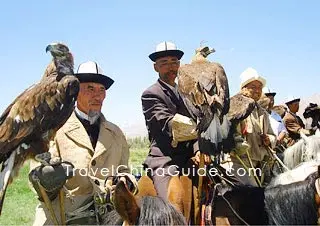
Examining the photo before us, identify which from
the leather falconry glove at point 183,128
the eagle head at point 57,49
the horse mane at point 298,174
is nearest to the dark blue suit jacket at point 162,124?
the leather falconry glove at point 183,128

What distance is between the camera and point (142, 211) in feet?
9.34

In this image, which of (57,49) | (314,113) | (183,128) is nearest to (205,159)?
(183,128)

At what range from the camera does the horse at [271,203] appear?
12.8ft

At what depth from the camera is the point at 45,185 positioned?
13.1 ft

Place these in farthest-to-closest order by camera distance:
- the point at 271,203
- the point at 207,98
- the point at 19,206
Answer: the point at 19,206 < the point at 271,203 < the point at 207,98

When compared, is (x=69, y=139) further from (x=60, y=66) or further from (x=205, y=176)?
(x=205, y=176)

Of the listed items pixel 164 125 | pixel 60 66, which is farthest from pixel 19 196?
pixel 164 125

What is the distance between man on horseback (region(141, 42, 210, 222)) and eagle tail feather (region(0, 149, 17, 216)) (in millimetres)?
1355

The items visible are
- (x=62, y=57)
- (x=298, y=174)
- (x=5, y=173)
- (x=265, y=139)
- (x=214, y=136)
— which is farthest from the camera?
(x=265, y=139)

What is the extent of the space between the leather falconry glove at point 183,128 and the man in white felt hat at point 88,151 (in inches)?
29.9

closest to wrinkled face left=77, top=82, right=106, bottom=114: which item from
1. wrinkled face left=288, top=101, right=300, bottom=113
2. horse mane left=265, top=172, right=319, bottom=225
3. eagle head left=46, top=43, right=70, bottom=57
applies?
eagle head left=46, top=43, right=70, bottom=57

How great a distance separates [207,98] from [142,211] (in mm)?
1380

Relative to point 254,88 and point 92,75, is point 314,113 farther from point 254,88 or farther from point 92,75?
point 92,75

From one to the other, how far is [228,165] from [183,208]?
3.65 feet
